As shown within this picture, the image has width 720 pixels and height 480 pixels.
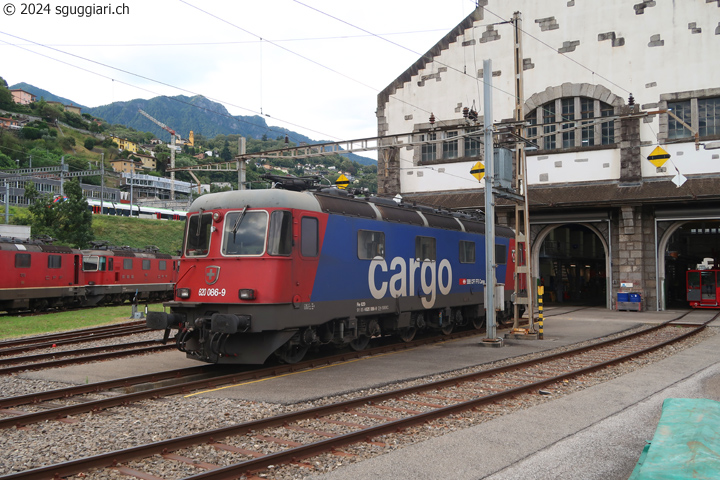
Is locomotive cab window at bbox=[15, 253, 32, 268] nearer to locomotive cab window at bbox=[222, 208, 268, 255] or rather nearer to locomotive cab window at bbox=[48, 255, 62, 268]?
locomotive cab window at bbox=[48, 255, 62, 268]

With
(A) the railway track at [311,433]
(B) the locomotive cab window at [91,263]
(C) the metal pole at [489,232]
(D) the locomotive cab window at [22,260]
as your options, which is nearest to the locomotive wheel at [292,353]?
(A) the railway track at [311,433]

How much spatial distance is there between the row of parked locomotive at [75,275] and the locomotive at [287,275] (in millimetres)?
14547

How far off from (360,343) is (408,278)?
2163 millimetres

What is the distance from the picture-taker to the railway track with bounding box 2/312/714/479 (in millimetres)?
6129

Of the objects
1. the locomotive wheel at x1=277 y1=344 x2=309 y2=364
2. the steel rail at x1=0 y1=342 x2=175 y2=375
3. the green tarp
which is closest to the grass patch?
the steel rail at x1=0 y1=342 x2=175 y2=375

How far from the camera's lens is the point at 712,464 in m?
4.70

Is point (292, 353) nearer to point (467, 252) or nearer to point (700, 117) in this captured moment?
point (467, 252)

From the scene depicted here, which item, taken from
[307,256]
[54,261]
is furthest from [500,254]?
[54,261]

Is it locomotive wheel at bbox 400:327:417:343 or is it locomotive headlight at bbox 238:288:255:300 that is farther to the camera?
locomotive wheel at bbox 400:327:417:343

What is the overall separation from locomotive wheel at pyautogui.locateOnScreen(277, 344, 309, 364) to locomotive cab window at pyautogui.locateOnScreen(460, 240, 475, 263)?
727 centimetres

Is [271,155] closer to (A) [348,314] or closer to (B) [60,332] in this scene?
(B) [60,332]

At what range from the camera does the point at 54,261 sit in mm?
28641

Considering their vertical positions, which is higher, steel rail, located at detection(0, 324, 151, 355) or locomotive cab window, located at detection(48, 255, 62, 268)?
locomotive cab window, located at detection(48, 255, 62, 268)

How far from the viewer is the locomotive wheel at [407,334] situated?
16.2 meters
